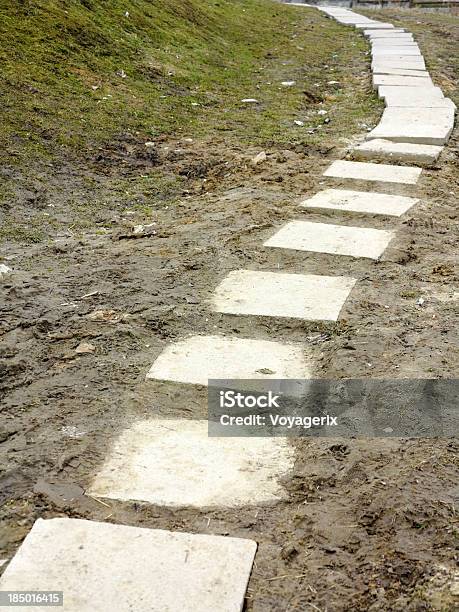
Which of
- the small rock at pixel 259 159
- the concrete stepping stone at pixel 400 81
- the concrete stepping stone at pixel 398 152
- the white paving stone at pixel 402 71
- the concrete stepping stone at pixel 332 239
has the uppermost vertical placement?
the concrete stepping stone at pixel 332 239

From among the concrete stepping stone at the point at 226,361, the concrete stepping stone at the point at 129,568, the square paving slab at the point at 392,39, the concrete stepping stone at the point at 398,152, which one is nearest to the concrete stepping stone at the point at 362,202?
the concrete stepping stone at the point at 398,152

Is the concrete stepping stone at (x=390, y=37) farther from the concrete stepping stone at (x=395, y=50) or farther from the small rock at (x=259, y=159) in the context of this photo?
the small rock at (x=259, y=159)

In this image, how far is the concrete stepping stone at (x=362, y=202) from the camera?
4395 mm

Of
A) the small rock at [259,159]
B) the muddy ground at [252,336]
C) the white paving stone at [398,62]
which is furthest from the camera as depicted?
the white paving stone at [398,62]

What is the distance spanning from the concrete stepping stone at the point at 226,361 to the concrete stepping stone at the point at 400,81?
5.27 m

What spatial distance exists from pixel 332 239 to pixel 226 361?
132 centimetres

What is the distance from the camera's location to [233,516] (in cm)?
215

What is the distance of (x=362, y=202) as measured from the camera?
178 inches

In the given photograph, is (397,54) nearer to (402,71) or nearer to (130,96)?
(402,71)

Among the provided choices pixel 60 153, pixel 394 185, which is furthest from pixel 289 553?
pixel 60 153

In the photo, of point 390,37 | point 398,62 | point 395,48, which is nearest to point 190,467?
point 398,62

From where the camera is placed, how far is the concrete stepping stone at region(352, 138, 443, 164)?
5359 mm

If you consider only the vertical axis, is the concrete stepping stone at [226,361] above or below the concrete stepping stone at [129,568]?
below

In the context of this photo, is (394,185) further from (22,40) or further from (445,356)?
(22,40)
